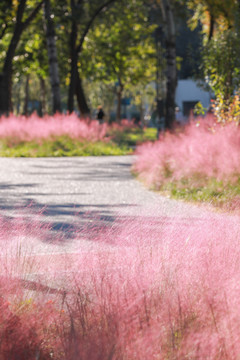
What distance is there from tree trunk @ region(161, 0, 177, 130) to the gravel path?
4330mm

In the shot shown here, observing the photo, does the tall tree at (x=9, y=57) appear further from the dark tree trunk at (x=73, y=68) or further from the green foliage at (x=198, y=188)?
the green foliage at (x=198, y=188)

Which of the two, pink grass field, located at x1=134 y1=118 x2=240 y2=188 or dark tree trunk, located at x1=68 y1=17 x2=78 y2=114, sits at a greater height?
dark tree trunk, located at x1=68 y1=17 x2=78 y2=114

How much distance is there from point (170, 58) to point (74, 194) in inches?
487

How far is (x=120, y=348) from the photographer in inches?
120

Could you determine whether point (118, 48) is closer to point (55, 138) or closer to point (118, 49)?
point (118, 49)

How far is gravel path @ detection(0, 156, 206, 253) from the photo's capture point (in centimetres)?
574

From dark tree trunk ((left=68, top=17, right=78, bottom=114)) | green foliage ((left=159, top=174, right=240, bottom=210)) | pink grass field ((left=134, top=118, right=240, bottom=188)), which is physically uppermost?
dark tree trunk ((left=68, top=17, right=78, bottom=114))

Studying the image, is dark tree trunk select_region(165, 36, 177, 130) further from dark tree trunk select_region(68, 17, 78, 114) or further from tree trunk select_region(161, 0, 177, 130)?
dark tree trunk select_region(68, 17, 78, 114)

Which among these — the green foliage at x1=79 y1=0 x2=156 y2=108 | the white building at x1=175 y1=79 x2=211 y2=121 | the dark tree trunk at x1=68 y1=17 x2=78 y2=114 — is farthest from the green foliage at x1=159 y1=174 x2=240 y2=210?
the white building at x1=175 y1=79 x2=211 y2=121

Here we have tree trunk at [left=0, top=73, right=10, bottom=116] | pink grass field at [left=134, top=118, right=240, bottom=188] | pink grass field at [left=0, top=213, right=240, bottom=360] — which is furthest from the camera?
tree trunk at [left=0, top=73, right=10, bottom=116]

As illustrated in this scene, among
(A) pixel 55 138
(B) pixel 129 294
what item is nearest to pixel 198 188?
(B) pixel 129 294

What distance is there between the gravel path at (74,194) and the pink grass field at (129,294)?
0.96 feet

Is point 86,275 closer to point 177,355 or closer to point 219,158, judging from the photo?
point 177,355

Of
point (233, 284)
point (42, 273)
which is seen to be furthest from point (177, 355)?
point (42, 273)
